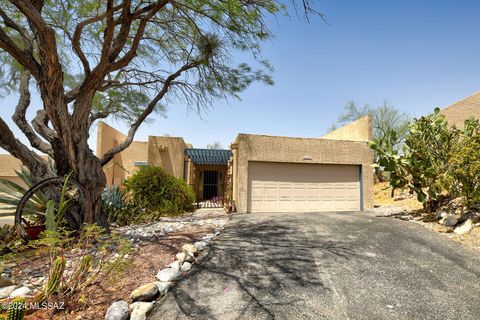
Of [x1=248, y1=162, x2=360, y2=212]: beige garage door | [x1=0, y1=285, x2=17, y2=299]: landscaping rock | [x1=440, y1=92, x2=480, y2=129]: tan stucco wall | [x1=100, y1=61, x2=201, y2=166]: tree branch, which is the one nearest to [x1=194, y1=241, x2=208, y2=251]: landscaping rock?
[x1=0, y1=285, x2=17, y2=299]: landscaping rock

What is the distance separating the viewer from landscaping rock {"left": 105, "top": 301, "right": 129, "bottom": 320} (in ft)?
9.31

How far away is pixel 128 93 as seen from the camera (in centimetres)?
1024

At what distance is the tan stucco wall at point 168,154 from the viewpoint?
12766 millimetres

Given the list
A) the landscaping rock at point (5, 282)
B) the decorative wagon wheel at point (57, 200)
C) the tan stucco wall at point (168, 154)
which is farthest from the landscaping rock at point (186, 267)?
the tan stucco wall at point (168, 154)

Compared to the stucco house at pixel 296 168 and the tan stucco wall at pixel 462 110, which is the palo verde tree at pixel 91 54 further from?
the tan stucco wall at pixel 462 110

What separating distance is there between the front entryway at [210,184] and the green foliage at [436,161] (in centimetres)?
1216

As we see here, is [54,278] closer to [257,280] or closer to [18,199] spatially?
[257,280]

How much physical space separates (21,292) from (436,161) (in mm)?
10800

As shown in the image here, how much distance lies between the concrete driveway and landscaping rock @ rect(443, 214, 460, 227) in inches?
39.5

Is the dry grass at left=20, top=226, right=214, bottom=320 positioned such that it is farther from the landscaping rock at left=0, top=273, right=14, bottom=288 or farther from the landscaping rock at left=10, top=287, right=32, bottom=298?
the landscaping rock at left=0, top=273, right=14, bottom=288

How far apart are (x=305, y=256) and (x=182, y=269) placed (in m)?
2.40

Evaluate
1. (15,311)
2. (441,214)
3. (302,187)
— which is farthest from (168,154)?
(441,214)

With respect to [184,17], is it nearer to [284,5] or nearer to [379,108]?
[284,5]

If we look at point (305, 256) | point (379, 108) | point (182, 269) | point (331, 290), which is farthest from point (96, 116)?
point (379, 108)
